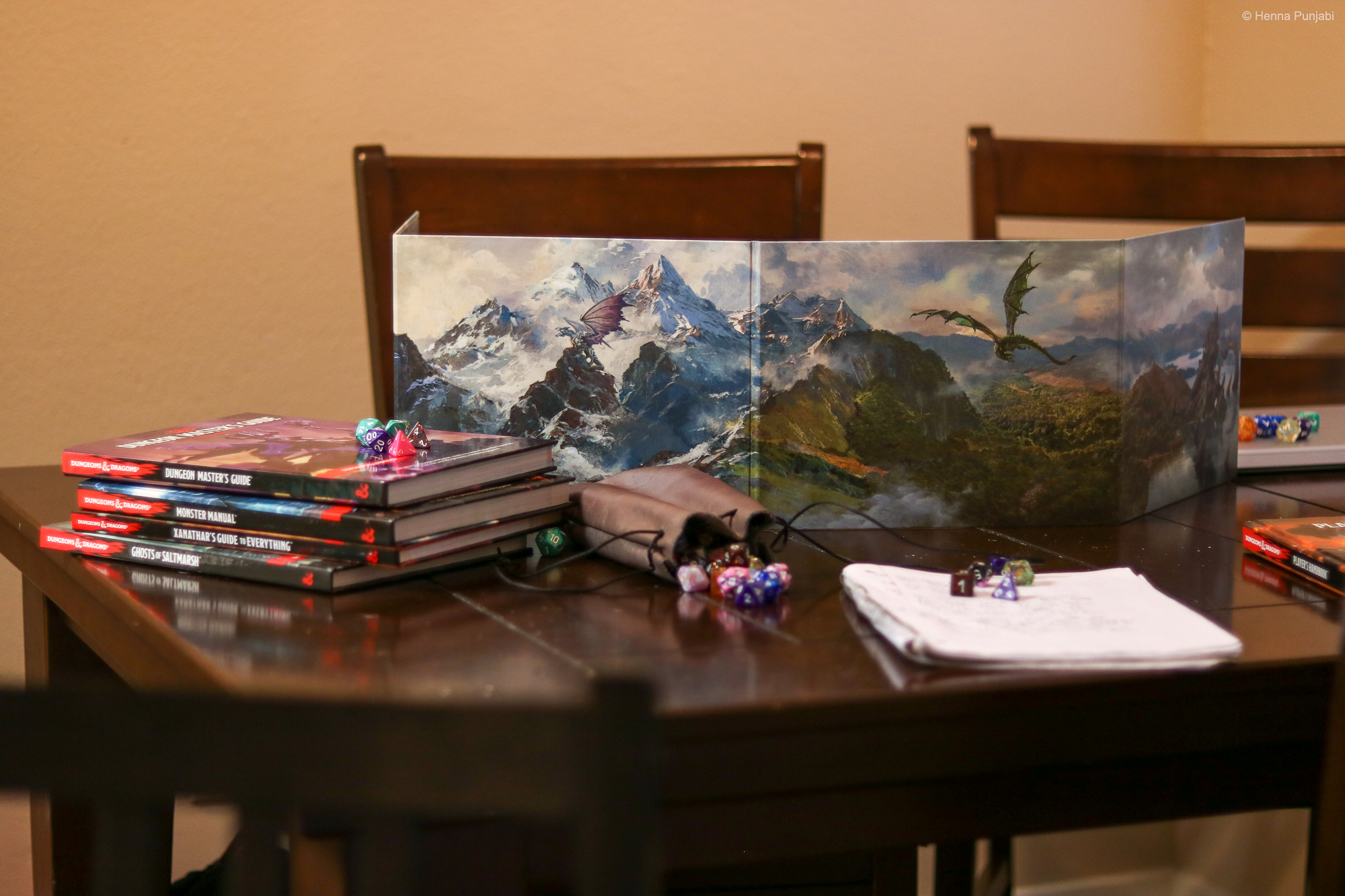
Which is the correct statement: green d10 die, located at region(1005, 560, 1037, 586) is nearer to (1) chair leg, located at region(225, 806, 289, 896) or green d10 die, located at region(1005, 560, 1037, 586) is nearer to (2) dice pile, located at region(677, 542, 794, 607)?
(2) dice pile, located at region(677, 542, 794, 607)

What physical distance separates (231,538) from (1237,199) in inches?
53.4

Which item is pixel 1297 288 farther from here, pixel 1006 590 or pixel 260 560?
pixel 260 560

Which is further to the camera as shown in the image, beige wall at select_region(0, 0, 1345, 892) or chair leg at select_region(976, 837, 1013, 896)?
beige wall at select_region(0, 0, 1345, 892)

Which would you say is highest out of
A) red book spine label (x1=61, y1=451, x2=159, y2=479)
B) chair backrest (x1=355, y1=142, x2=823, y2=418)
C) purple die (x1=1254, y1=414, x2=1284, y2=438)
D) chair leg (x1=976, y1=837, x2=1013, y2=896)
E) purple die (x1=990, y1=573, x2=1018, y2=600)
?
chair backrest (x1=355, y1=142, x2=823, y2=418)

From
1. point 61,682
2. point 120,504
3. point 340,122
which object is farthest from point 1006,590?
point 340,122

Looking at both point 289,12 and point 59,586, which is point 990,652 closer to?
point 59,586

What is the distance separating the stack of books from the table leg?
16cm

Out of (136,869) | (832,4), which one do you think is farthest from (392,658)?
(832,4)

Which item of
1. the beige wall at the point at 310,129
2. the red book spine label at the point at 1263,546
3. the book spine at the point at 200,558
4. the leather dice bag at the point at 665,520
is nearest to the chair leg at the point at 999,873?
the red book spine label at the point at 1263,546

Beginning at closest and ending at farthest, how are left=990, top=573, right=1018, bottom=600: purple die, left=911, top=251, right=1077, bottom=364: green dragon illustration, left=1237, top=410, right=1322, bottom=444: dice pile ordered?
left=990, top=573, right=1018, bottom=600: purple die
left=911, top=251, right=1077, bottom=364: green dragon illustration
left=1237, top=410, right=1322, bottom=444: dice pile

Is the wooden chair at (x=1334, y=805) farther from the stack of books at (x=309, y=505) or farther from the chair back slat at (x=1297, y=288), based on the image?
the chair back slat at (x=1297, y=288)

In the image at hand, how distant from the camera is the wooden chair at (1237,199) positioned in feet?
4.86

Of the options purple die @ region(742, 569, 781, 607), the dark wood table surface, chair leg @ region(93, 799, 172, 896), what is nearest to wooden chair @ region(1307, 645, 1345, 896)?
the dark wood table surface

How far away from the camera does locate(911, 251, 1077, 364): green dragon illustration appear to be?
935 mm
